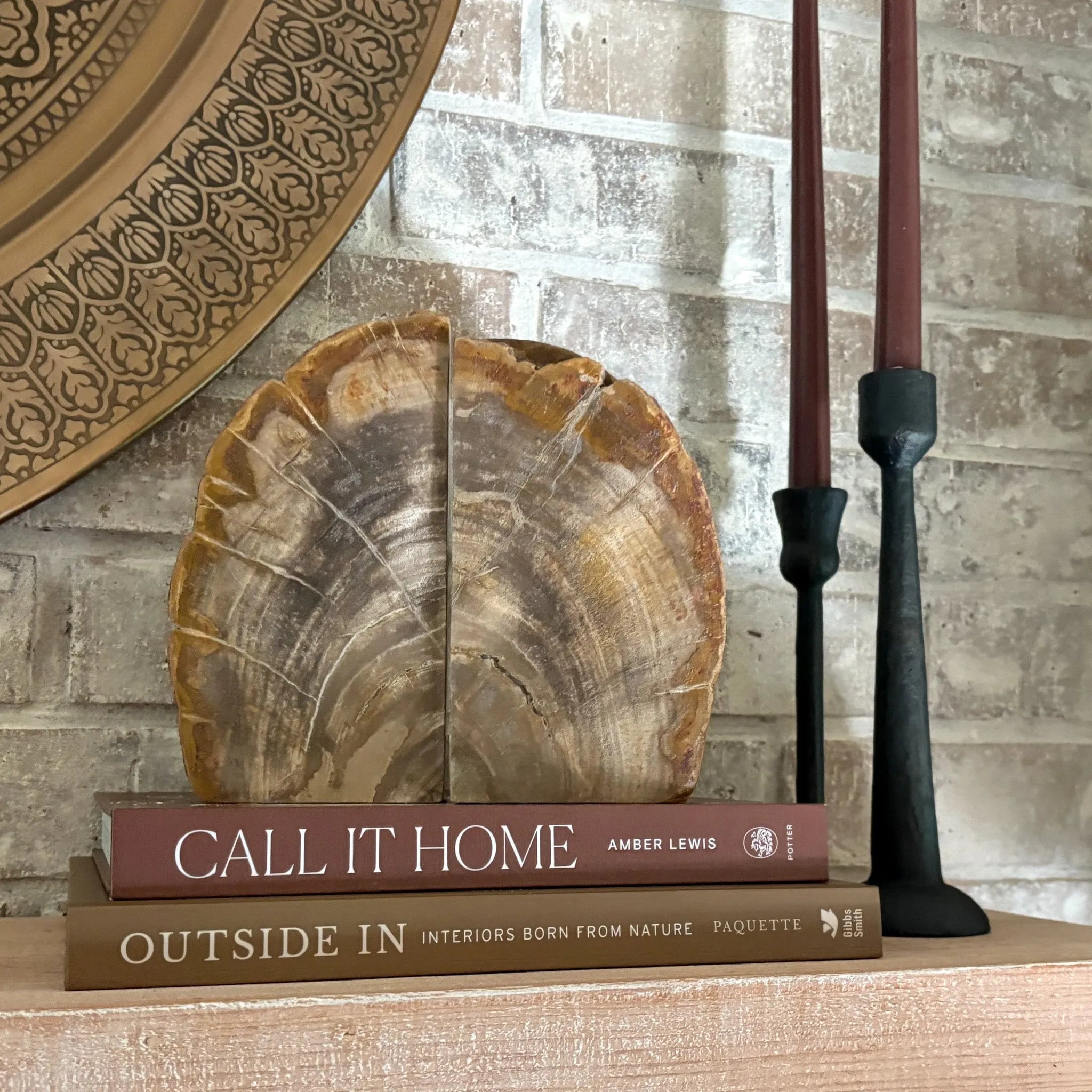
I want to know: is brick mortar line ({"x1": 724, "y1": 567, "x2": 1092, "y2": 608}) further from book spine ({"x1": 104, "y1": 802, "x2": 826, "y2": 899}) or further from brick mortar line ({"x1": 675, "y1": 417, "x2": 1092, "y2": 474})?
book spine ({"x1": 104, "y1": 802, "x2": 826, "y2": 899})

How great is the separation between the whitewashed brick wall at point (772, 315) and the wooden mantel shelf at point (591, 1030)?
0.91 ft

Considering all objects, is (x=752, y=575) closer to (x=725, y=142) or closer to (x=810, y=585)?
(x=810, y=585)

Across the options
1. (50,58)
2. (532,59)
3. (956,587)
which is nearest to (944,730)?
(956,587)

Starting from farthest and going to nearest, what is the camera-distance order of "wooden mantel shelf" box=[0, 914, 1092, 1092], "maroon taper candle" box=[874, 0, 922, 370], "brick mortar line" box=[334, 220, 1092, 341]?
"brick mortar line" box=[334, 220, 1092, 341] → "maroon taper candle" box=[874, 0, 922, 370] → "wooden mantel shelf" box=[0, 914, 1092, 1092]

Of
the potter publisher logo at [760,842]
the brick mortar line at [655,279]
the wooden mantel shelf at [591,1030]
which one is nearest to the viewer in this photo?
the wooden mantel shelf at [591,1030]

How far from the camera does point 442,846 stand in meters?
0.47

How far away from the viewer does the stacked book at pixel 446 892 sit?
0.43 m

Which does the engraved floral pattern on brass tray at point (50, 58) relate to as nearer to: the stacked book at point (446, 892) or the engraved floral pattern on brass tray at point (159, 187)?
the engraved floral pattern on brass tray at point (159, 187)

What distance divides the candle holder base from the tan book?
3.4 inches

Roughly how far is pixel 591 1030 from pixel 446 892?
0.08 m

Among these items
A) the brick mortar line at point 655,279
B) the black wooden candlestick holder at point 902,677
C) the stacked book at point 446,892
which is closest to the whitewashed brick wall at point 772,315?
the brick mortar line at point 655,279

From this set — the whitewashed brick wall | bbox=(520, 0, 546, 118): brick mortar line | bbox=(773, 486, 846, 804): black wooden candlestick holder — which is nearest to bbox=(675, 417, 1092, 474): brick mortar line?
the whitewashed brick wall

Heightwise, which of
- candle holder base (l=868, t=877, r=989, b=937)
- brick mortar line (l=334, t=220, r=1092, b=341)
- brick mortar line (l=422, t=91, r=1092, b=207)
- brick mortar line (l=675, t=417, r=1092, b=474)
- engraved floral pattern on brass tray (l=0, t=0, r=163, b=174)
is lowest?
candle holder base (l=868, t=877, r=989, b=937)

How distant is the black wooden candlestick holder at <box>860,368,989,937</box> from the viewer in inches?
24.1
